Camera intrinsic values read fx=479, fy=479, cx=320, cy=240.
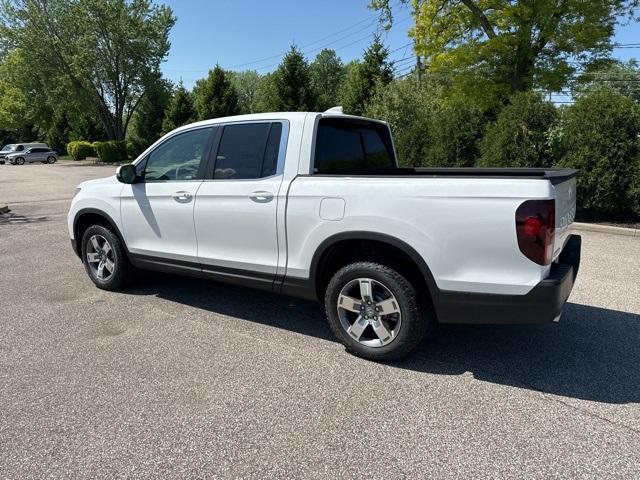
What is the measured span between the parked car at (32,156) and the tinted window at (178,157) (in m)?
43.0

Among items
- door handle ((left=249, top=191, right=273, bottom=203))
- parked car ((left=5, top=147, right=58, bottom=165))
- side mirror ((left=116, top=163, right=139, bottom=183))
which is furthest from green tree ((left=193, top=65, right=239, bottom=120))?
door handle ((left=249, top=191, right=273, bottom=203))

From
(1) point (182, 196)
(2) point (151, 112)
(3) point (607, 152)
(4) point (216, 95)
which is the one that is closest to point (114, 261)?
(1) point (182, 196)

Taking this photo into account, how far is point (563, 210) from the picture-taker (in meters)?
3.33

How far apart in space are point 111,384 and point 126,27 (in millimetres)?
41389

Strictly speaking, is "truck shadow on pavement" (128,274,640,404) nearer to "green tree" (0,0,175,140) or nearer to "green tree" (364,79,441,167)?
"green tree" (364,79,441,167)

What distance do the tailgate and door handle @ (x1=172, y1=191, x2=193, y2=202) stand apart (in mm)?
3036

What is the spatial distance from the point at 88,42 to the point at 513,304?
42451 mm

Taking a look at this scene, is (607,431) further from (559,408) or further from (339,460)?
(339,460)

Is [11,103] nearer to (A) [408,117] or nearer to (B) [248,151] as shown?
(A) [408,117]

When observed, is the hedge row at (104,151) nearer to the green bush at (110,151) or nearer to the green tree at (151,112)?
the green bush at (110,151)

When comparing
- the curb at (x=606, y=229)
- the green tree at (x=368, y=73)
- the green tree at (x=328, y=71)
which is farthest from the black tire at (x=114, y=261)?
the green tree at (x=328, y=71)

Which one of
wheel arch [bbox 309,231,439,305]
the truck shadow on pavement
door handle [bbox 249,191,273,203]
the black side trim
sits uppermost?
door handle [bbox 249,191,273,203]

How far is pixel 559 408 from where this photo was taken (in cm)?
301

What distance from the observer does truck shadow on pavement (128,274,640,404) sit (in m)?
3.34
